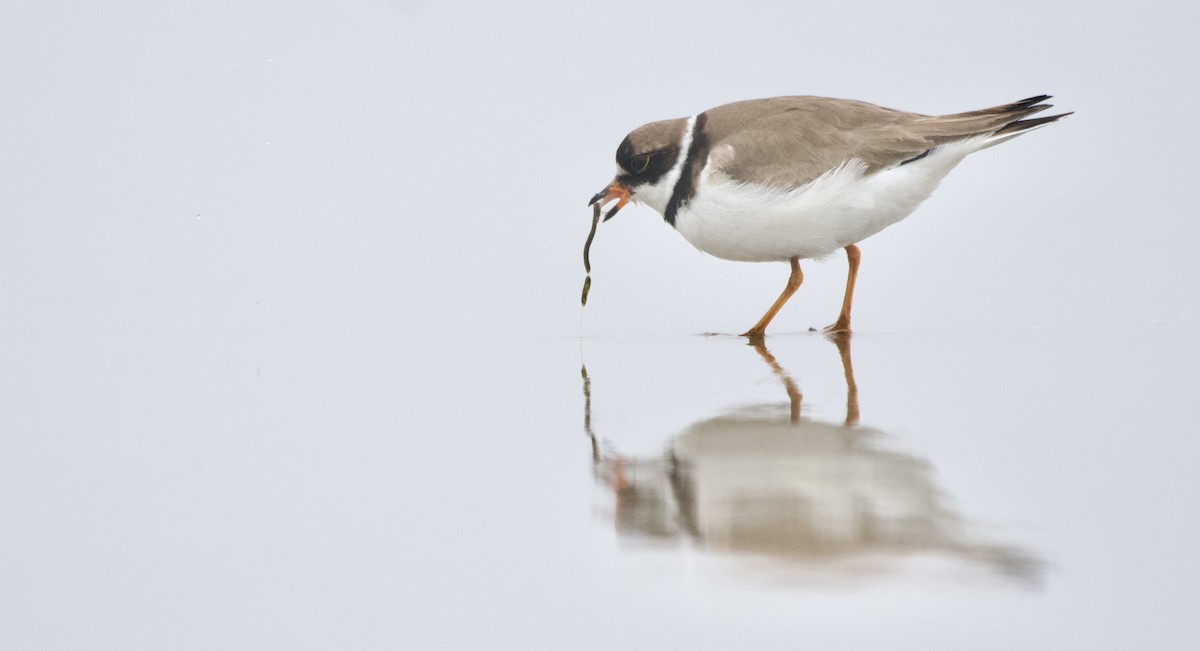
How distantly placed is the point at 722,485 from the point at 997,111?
3951 millimetres

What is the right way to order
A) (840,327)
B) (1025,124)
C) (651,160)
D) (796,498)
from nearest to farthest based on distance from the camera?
(796,498)
(1025,124)
(651,160)
(840,327)

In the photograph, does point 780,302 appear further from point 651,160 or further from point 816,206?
point 651,160

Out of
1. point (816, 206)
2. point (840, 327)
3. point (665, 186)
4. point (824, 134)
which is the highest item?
point (824, 134)

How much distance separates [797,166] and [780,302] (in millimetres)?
876

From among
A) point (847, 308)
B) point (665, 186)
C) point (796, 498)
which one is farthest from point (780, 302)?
point (796, 498)

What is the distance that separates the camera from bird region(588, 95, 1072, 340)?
22.6 ft

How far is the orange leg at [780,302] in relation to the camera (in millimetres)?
7383

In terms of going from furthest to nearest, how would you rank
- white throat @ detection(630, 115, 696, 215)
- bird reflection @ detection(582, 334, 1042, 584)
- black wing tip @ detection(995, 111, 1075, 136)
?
white throat @ detection(630, 115, 696, 215) → black wing tip @ detection(995, 111, 1075, 136) → bird reflection @ detection(582, 334, 1042, 584)

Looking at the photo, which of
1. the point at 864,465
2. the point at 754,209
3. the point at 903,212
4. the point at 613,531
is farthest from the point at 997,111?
the point at 613,531

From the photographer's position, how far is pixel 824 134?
7.10 m

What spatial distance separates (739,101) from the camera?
7.65 m

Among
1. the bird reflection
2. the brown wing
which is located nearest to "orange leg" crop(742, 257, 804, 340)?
the brown wing

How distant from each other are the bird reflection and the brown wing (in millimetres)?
2535

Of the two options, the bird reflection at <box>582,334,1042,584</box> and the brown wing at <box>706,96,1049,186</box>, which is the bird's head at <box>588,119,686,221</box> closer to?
the brown wing at <box>706,96,1049,186</box>
